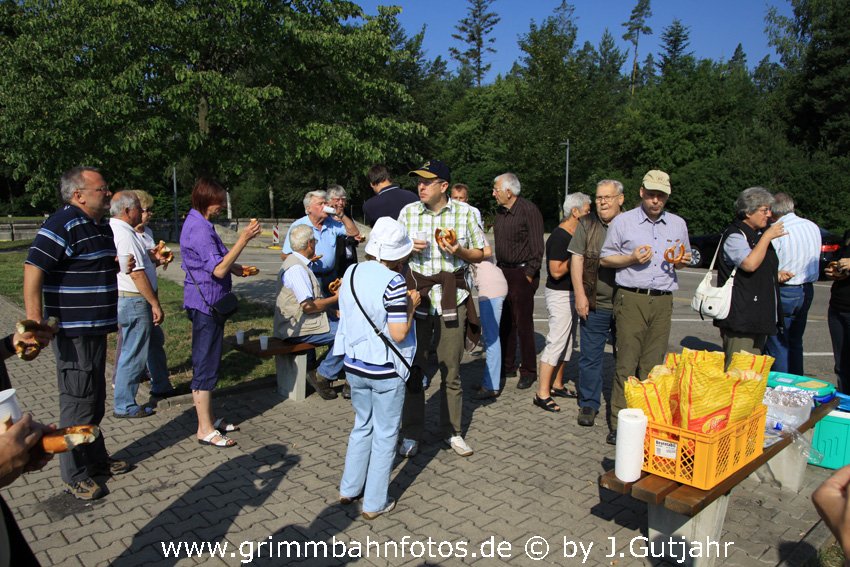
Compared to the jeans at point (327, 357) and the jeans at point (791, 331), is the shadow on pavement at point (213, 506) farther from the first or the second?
the jeans at point (791, 331)

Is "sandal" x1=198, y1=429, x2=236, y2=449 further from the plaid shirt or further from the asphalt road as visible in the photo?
the asphalt road

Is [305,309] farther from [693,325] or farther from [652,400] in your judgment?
[693,325]

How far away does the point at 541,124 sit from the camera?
33.8 metres

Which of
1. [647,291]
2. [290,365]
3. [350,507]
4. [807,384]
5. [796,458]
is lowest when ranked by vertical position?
[350,507]

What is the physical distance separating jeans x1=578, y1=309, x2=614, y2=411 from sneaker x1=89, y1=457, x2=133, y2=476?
373 cm

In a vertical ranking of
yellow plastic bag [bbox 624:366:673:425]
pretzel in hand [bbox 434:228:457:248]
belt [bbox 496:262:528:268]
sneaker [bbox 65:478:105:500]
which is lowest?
sneaker [bbox 65:478:105:500]

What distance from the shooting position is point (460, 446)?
16.3ft

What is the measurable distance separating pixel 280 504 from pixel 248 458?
0.85 metres

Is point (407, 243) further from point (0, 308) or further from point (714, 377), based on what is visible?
point (0, 308)

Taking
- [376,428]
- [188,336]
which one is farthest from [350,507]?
[188,336]

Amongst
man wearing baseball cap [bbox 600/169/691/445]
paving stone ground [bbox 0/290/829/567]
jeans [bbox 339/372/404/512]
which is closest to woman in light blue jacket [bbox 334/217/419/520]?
jeans [bbox 339/372/404/512]

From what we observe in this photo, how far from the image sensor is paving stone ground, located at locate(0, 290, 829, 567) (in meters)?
3.65

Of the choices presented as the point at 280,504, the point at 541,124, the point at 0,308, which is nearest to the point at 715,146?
the point at 541,124

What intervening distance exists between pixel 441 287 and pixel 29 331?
2.87 meters
